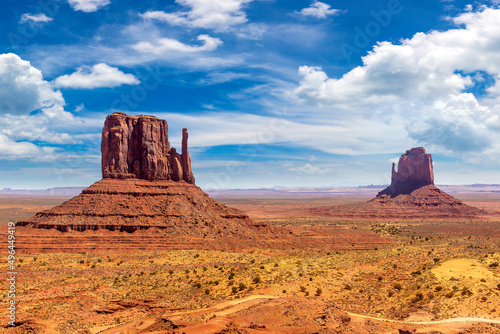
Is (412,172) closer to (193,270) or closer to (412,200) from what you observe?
(412,200)

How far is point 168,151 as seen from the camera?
81812 mm

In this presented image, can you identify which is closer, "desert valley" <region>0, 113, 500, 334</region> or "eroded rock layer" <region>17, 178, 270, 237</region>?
"desert valley" <region>0, 113, 500, 334</region>

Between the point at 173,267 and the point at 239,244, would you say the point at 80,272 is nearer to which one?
the point at 173,267

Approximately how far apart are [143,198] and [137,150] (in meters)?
11.9

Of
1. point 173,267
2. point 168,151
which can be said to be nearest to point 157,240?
point 173,267

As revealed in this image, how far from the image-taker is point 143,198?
234 feet

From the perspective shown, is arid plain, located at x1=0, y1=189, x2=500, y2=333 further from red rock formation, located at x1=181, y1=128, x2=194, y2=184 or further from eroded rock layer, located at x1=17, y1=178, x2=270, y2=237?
red rock formation, located at x1=181, y1=128, x2=194, y2=184

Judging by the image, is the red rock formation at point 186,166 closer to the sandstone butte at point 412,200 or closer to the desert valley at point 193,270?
the desert valley at point 193,270

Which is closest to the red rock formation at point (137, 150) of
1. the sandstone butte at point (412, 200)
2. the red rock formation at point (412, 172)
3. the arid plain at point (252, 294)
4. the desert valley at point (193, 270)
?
the desert valley at point (193, 270)

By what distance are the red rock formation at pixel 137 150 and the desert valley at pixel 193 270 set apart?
22cm

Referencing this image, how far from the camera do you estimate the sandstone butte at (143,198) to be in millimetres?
65250

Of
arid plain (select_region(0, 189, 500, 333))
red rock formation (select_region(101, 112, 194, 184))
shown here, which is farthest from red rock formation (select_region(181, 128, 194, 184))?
arid plain (select_region(0, 189, 500, 333))

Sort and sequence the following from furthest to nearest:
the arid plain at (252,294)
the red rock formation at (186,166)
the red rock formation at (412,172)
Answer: the red rock formation at (412,172), the red rock formation at (186,166), the arid plain at (252,294)

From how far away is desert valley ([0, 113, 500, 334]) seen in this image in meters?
23.9
